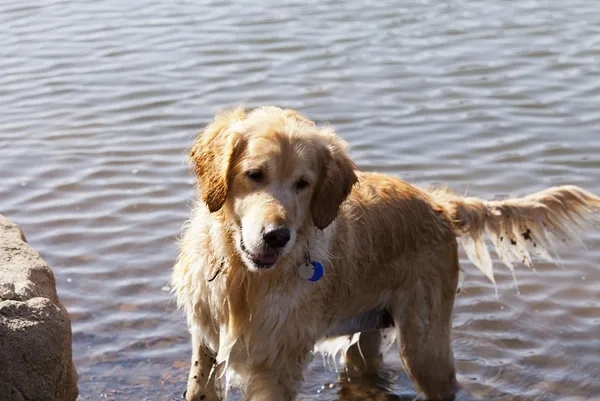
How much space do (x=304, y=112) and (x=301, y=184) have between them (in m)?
5.42

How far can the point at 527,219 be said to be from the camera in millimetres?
6078

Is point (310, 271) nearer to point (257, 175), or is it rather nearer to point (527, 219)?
point (257, 175)

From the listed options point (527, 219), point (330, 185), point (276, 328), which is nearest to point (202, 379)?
point (276, 328)

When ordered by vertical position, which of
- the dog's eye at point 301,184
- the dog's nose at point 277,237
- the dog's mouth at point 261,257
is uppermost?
the dog's eye at point 301,184

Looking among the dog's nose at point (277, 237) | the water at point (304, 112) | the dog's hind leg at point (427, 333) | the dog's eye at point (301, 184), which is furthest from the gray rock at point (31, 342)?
the dog's hind leg at point (427, 333)

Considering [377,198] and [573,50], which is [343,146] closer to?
[377,198]

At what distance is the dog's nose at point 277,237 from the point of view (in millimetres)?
4535

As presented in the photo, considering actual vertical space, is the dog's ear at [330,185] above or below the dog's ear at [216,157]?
below

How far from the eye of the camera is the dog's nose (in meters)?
4.54

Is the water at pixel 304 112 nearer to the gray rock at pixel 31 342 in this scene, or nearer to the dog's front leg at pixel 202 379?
the dog's front leg at pixel 202 379

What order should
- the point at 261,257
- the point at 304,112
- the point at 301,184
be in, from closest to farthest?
1. the point at 261,257
2. the point at 301,184
3. the point at 304,112

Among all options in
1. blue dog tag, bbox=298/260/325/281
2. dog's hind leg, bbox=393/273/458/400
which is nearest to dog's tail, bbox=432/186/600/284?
dog's hind leg, bbox=393/273/458/400

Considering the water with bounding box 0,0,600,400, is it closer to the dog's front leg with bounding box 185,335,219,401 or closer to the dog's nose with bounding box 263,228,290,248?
the dog's front leg with bounding box 185,335,219,401

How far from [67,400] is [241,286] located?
42.9 inches
